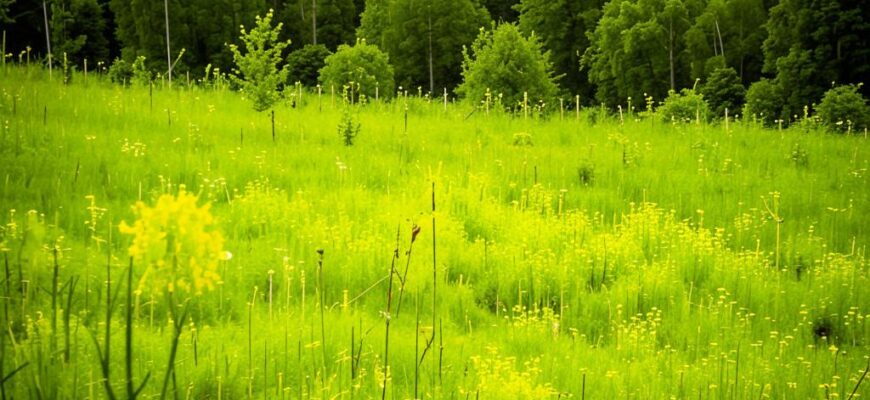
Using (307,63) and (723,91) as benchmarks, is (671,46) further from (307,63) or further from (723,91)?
(307,63)

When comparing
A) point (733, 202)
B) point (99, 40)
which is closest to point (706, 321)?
point (733, 202)

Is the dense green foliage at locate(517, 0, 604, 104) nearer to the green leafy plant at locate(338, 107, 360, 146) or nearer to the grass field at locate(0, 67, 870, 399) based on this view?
the grass field at locate(0, 67, 870, 399)

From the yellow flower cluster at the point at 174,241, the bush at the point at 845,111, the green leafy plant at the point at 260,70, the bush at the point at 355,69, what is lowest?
the yellow flower cluster at the point at 174,241

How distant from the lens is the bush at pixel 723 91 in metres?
33.6

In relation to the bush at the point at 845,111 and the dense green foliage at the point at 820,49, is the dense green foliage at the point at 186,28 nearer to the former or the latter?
the dense green foliage at the point at 820,49

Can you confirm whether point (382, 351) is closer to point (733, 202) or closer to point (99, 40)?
point (733, 202)

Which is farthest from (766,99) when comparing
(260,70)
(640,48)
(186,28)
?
(186,28)

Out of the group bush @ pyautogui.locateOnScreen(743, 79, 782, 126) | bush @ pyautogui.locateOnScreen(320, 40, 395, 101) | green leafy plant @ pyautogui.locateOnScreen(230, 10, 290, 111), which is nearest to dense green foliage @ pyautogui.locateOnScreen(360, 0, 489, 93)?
bush @ pyautogui.locateOnScreen(320, 40, 395, 101)

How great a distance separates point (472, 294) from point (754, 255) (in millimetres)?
3011

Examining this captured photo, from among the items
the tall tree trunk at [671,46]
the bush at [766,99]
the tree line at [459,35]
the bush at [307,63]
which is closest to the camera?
the bush at [766,99]

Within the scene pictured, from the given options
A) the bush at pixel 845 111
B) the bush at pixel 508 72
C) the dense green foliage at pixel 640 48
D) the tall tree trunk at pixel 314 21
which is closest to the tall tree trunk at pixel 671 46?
the dense green foliage at pixel 640 48

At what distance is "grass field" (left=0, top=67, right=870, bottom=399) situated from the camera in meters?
3.80

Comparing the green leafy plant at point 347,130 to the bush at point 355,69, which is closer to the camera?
the green leafy plant at point 347,130

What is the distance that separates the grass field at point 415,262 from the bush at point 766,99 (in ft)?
65.4
